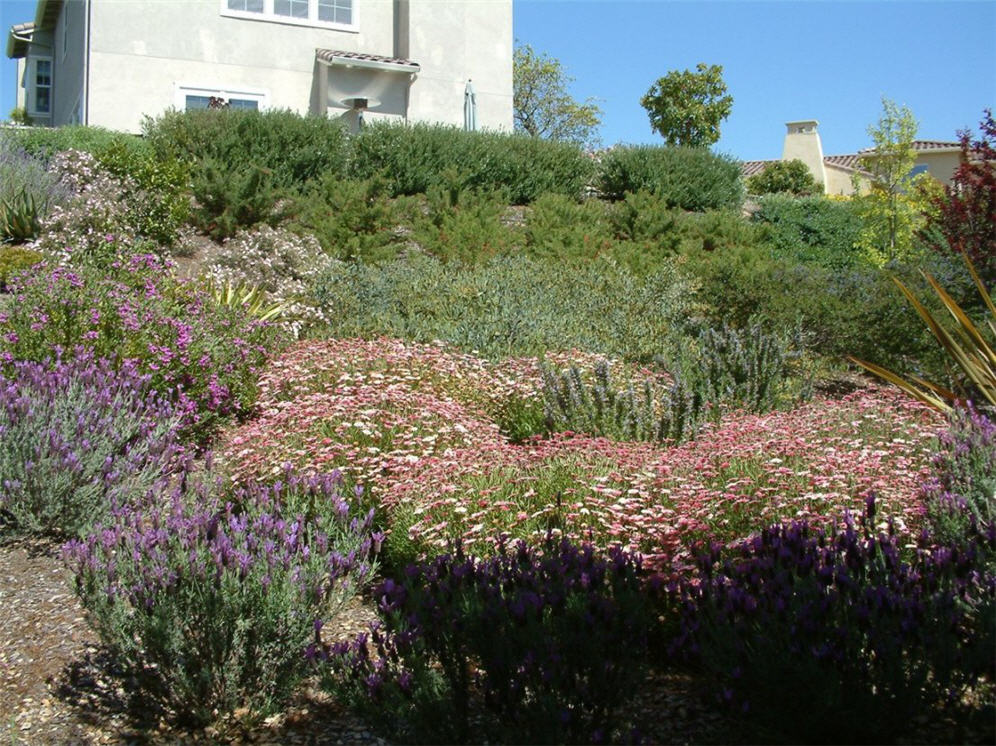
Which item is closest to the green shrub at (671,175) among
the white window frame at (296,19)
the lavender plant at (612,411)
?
the white window frame at (296,19)

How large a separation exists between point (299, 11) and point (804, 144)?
29.6 m

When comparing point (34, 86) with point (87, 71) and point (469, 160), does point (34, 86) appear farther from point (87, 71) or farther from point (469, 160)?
point (469, 160)

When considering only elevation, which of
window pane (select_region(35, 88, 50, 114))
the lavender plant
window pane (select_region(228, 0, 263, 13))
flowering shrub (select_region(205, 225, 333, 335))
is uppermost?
window pane (select_region(35, 88, 50, 114))

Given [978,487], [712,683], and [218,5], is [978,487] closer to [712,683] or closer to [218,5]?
[712,683]

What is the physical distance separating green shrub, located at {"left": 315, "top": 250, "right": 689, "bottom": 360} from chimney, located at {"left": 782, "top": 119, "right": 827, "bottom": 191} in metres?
34.7

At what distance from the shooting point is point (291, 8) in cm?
2094

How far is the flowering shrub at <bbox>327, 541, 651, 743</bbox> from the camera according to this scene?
9.17 ft

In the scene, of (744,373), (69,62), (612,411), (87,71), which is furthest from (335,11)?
(612,411)

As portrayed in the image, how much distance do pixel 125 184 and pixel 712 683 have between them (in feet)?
41.1

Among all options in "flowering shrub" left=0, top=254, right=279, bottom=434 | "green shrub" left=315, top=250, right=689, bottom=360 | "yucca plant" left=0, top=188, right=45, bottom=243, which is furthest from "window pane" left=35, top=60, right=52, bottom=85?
"flowering shrub" left=0, top=254, right=279, bottom=434

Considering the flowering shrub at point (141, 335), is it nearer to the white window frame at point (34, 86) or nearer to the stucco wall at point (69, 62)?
the stucco wall at point (69, 62)

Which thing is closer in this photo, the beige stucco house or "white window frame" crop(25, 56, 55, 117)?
"white window frame" crop(25, 56, 55, 117)

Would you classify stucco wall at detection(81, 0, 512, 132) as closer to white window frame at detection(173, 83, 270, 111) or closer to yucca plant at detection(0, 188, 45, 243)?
white window frame at detection(173, 83, 270, 111)

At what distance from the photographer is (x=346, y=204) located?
15.2 meters
